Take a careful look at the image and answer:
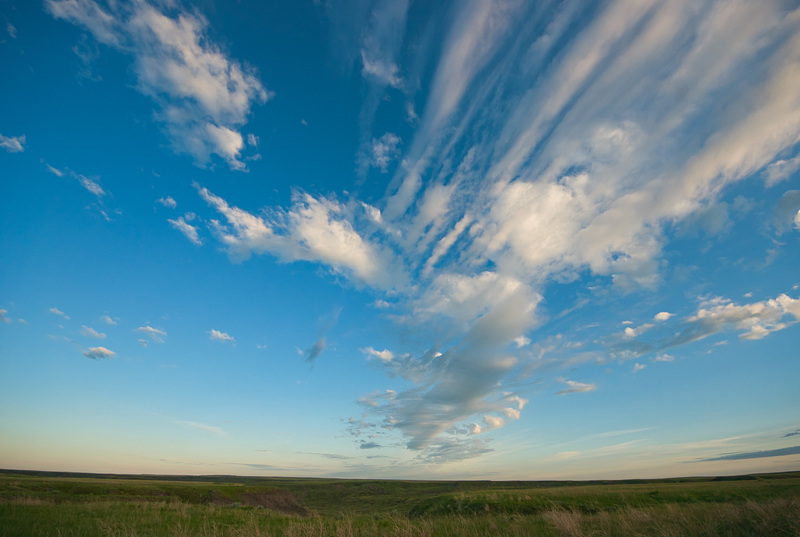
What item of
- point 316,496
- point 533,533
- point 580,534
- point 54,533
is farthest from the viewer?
point 316,496

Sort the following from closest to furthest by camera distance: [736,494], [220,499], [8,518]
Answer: [8,518], [736,494], [220,499]

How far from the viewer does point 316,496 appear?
80.6 meters

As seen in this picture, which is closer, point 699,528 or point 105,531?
point 699,528

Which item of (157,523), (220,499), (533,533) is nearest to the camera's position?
(533,533)

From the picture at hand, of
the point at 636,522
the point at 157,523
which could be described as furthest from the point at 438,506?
the point at 636,522

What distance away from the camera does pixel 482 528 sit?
28.4ft

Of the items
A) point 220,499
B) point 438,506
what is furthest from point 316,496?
point 438,506

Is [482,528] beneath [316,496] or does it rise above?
beneath

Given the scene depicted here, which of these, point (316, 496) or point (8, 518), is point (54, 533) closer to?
point (8, 518)

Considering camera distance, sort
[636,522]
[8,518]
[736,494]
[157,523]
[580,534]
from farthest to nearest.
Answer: [736,494] → [157,523] → [8,518] → [636,522] → [580,534]

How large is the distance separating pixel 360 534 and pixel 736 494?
40.9m

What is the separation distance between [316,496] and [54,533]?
86489mm

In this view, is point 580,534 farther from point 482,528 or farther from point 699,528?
point 699,528

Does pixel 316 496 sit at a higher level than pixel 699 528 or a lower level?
higher
